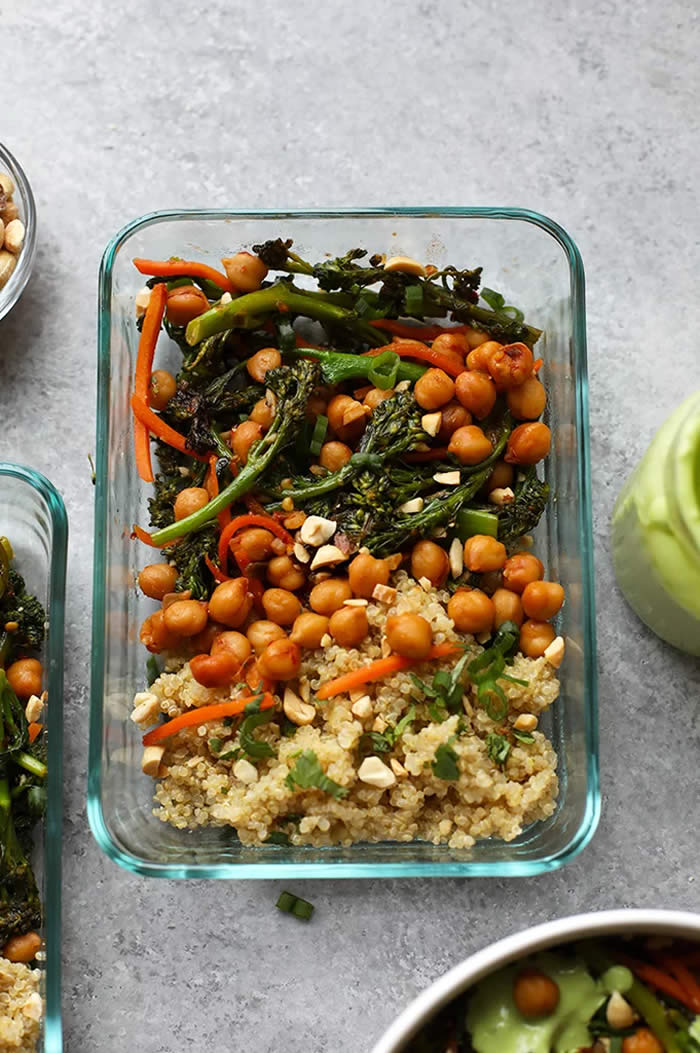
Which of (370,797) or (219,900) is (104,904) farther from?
(370,797)

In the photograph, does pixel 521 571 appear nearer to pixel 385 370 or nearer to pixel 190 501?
pixel 385 370

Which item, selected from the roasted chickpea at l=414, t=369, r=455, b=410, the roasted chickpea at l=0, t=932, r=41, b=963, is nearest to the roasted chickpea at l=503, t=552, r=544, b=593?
the roasted chickpea at l=414, t=369, r=455, b=410

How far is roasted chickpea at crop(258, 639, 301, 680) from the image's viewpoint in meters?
2.04

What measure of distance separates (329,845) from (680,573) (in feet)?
2.72

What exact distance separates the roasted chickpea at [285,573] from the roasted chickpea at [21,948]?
86 centimetres

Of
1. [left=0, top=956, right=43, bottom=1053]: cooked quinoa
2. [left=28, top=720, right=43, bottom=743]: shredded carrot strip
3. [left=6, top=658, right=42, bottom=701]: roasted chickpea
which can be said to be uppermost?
[left=6, top=658, right=42, bottom=701]: roasted chickpea

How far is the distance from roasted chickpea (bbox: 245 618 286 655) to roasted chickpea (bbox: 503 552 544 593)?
44 centimetres

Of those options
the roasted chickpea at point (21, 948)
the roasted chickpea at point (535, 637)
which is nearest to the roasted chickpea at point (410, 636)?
the roasted chickpea at point (535, 637)

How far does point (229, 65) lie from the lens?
254 centimetres

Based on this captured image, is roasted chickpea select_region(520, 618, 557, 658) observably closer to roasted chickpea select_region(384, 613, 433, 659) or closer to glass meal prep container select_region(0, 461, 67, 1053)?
roasted chickpea select_region(384, 613, 433, 659)

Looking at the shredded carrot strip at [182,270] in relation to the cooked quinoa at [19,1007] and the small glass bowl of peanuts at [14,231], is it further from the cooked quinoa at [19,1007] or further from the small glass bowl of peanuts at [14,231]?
the cooked quinoa at [19,1007]

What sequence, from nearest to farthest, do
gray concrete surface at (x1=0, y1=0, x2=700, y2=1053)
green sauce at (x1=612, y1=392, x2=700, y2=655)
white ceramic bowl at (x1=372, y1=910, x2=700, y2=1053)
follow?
1. white ceramic bowl at (x1=372, y1=910, x2=700, y2=1053)
2. green sauce at (x1=612, y1=392, x2=700, y2=655)
3. gray concrete surface at (x1=0, y1=0, x2=700, y2=1053)

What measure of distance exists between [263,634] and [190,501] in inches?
11.5

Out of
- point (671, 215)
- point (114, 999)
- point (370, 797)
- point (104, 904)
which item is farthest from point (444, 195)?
point (114, 999)
